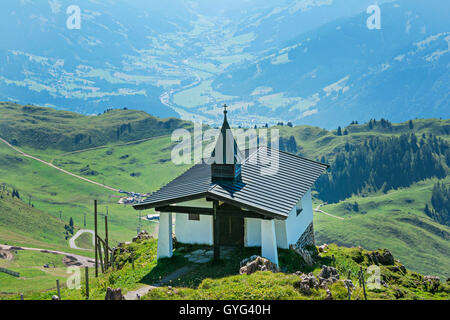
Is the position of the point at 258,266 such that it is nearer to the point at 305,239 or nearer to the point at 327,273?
the point at 327,273

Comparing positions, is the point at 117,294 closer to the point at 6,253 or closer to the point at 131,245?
the point at 131,245

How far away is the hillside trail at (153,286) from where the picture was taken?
2686 cm

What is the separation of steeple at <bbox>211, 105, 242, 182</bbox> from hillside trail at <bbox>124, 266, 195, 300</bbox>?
21.9ft

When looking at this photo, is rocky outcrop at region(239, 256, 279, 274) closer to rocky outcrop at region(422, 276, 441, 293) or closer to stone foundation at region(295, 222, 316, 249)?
stone foundation at region(295, 222, 316, 249)

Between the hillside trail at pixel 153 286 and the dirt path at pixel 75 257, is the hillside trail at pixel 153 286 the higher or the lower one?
the higher one

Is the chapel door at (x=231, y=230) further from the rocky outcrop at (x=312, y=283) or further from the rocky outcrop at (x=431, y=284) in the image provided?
the rocky outcrop at (x=431, y=284)

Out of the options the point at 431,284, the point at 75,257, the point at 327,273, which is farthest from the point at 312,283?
the point at 75,257

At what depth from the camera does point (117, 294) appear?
23.5 m

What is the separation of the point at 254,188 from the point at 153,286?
974 cm

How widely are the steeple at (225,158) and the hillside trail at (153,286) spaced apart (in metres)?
→ 6.66

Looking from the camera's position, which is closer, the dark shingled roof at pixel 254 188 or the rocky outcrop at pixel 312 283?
the rocky outcrop at pixel 312 283

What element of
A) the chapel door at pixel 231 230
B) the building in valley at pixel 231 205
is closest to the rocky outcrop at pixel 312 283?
the building in valley at pixel 231 205
